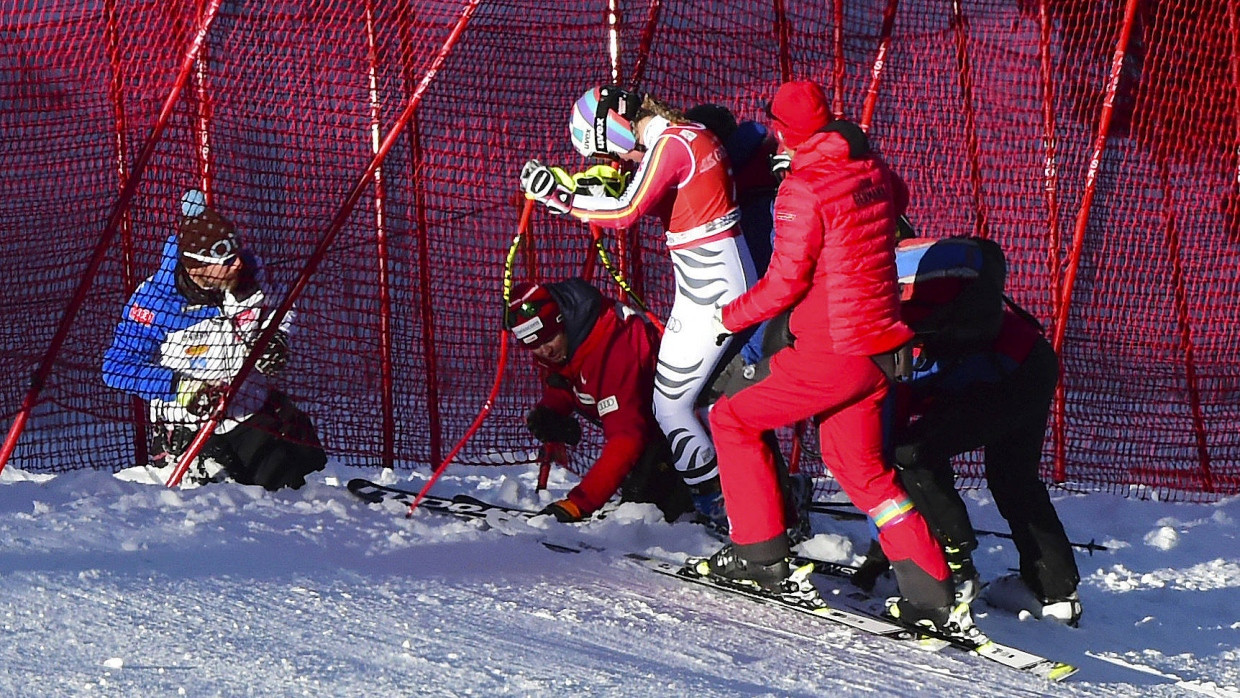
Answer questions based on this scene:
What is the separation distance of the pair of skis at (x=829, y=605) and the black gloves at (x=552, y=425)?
14.3 inches

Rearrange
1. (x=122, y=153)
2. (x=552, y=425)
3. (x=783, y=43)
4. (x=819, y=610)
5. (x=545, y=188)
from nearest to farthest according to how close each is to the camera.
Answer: (x=819, y=610)
(x=545, y=188)
(x=552, y=425)
(x=122, y=153)
(x=783, y=43)

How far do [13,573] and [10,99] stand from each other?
2.81m

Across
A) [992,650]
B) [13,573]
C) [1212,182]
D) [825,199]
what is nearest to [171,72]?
[13,573]

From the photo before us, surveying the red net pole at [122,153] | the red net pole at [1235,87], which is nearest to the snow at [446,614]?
the red net pole at [122,153]

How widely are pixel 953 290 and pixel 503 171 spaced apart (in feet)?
9.85

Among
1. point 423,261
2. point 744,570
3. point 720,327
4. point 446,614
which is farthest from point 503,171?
point 446,614

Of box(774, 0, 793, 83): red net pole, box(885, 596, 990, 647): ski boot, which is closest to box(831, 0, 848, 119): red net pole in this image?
box(774, 0, 793, 83): red net pole

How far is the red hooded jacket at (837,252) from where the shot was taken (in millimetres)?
4582

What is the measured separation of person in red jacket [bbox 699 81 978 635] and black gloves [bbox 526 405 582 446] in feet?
5.16

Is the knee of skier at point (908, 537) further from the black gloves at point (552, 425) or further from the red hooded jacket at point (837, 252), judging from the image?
the black gloves at point (552, 425)

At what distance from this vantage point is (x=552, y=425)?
6.41 meters

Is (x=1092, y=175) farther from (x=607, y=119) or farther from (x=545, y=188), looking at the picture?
(x=545, y=188)

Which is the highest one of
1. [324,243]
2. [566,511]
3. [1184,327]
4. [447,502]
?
[324,243]

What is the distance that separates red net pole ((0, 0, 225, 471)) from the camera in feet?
20.4
